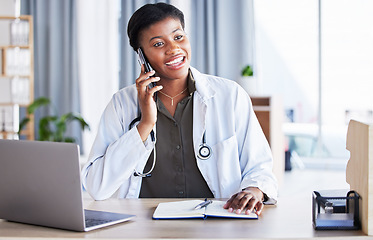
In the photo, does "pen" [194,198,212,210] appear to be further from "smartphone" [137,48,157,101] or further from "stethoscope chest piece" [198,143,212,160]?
"smartphone" [137,48,157,101]

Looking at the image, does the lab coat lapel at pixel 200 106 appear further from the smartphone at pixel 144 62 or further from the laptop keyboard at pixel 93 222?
the laptop keyboard at pixel 93 222

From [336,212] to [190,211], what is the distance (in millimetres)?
446

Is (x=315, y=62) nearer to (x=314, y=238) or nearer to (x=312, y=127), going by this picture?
(x=312, y=127)

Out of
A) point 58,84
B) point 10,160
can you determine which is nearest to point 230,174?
point 10,160

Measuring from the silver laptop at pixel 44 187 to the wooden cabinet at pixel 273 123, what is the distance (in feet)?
11.1

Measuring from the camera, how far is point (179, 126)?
234 centimetres

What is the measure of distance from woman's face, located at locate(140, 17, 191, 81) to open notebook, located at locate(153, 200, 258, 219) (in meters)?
0.62

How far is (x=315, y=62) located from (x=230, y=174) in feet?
16.1

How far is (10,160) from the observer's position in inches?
66.2

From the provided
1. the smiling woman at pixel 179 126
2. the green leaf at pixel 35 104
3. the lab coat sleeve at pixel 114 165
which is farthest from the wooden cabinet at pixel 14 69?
the lab coat sleeve at pixel 114 165

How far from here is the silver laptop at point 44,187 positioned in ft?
5.16

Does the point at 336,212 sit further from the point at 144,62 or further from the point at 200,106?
the point at 144,62

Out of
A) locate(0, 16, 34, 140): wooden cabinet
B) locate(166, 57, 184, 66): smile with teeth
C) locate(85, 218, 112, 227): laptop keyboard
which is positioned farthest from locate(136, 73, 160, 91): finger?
locate(0, 16, 34, 140): wooden cabinet

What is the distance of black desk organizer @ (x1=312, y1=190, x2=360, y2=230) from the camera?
63.2 inches
